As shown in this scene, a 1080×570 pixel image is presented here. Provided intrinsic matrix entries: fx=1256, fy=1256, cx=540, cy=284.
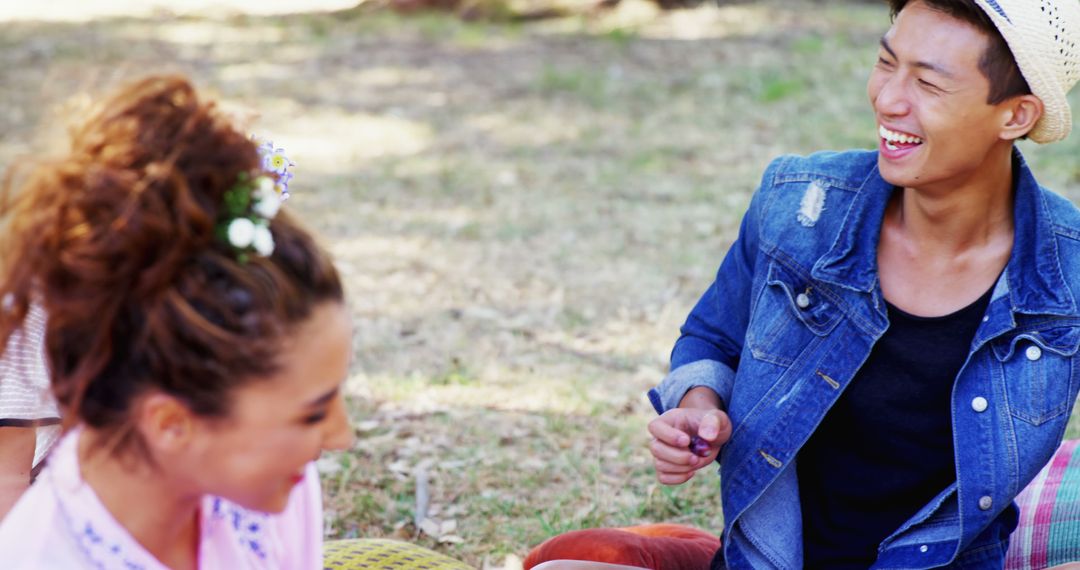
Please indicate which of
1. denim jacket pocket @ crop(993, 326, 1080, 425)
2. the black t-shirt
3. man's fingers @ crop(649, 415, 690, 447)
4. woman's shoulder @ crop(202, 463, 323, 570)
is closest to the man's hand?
man's fingers @ crop(649, 415, 690, 447)

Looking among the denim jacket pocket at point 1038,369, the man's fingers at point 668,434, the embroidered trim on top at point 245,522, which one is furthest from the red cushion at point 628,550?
the embroidered trim on top at point 245,522

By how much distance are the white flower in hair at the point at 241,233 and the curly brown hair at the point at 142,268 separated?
28 mm

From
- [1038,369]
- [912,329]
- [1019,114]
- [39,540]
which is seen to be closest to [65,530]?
[39,540]

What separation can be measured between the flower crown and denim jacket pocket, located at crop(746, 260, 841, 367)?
4.16 feet

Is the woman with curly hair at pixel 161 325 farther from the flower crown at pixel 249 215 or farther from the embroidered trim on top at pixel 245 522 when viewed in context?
the embroidered trim on top at pixel 245 522

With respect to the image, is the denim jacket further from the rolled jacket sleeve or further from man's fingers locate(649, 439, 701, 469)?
man's fingers locate(649, 439, 701, 469)

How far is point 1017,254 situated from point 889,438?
452 millimetres

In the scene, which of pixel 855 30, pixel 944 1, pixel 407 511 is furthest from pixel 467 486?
pixel 855 30

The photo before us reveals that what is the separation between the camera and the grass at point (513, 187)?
4.01 metres

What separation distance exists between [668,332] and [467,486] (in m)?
1.42

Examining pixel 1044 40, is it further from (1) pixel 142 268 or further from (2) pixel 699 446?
(1) pixel 142 268

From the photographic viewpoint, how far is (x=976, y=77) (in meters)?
2.47

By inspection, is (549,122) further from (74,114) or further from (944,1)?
(74,114)

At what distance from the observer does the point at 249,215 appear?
167cm
